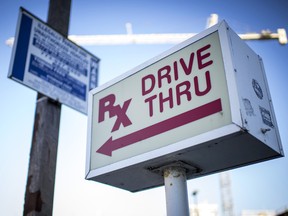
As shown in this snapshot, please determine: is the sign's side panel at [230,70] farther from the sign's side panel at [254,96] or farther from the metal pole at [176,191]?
the metal pole at [176,191]

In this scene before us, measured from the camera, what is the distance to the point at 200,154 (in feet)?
5.29

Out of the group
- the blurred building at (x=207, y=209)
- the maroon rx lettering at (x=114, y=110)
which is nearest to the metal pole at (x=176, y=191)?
the maroon rx lettering at (x=114, y=110)

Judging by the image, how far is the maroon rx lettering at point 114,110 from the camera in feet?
6.34

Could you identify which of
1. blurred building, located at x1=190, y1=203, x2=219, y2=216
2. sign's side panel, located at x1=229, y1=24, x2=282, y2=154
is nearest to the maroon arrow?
sign's side panel, located at x1=229, y1=24, x2=282, y2=154

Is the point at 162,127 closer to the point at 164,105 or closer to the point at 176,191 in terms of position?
the point at 164,105

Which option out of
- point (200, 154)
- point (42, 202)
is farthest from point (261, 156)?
point (42, 202)

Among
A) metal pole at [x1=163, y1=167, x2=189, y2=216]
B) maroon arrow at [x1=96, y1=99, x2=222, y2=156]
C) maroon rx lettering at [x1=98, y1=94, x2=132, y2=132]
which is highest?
maroon rx lettering at [x1=98, y1=94, x2=132, y2=132]

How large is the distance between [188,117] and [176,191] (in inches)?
14.5

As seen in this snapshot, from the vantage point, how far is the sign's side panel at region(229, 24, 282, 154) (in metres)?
1.51

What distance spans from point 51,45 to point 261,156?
2280 mm

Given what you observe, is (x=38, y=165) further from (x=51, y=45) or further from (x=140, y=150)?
(x=140, y=150)

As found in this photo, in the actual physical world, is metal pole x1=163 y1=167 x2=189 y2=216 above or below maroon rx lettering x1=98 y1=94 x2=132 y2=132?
below

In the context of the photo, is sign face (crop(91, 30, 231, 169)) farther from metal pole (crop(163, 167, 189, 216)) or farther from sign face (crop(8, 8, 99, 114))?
sign face (crop(8, 8, 99, 114))

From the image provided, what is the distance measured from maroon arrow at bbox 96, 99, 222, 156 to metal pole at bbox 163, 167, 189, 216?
21 centimetres
